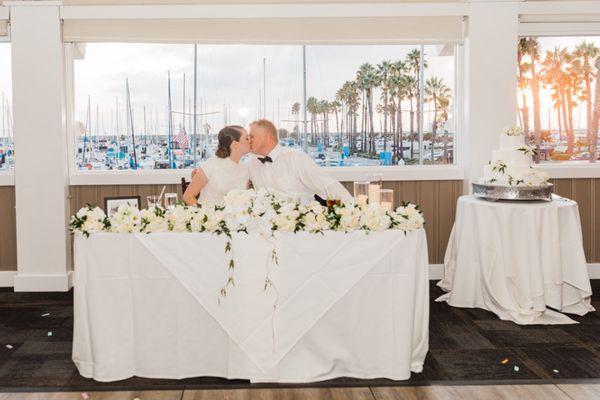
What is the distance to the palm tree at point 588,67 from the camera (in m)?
6.74

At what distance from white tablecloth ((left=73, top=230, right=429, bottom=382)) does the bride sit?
1522mm

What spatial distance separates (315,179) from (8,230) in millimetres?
3318

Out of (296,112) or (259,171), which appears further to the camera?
(296,112)

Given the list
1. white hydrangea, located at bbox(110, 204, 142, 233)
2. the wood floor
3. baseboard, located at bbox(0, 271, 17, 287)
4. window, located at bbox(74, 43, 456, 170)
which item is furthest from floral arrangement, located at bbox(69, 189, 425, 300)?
baseboard, located at bbox(0, 271, 17, 287)

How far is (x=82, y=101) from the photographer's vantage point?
21.7 feet

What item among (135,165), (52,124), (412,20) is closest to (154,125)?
(135,165)

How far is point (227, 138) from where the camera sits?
5.24m

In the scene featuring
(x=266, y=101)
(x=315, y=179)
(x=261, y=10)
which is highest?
(x=261, y=10)

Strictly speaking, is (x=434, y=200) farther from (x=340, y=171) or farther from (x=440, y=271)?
(x=340, y=171)

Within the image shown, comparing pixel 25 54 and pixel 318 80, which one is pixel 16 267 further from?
pixel 318 80

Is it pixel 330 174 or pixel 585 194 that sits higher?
pixel 330 174

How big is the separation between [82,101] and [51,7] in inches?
36.1

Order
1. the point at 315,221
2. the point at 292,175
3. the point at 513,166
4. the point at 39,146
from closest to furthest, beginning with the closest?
the point at 315,221, the point at 292,175, the point at 513,166, the point at 39,146

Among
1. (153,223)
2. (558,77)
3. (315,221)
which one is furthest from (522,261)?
(153,223)
